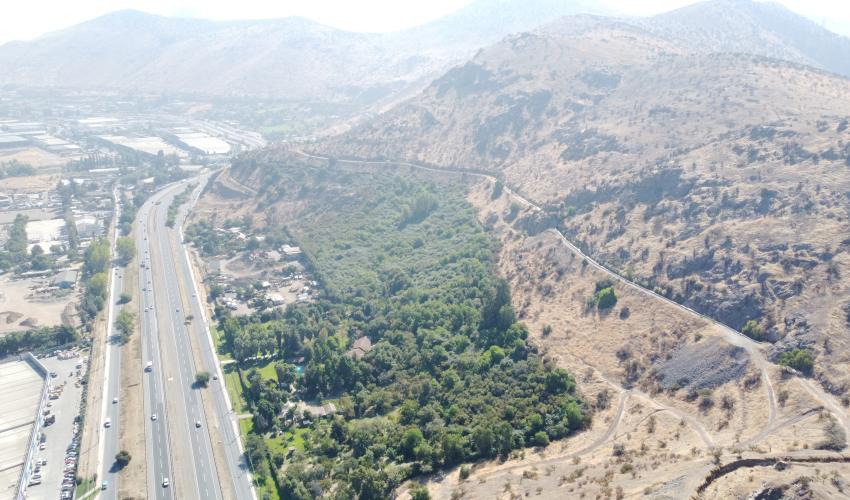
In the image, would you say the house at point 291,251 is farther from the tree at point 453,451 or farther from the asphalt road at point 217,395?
the tree at point 453,451

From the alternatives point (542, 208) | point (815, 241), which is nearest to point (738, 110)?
point (542, 208)

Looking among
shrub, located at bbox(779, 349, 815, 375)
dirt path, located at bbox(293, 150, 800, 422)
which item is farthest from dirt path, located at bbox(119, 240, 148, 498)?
shrub, located at bbox(779, 349, 815, 375)

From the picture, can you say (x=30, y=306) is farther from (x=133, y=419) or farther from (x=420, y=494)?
(x=420, y=494)

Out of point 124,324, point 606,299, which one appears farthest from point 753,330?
point 124,324

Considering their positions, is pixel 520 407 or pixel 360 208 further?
pixel 360 208

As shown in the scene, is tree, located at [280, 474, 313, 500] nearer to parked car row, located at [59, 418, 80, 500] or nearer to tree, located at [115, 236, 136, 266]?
parked car row, located at [59, 418, 80, 500]

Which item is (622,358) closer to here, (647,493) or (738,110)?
(647,493)
